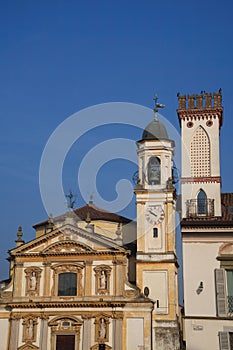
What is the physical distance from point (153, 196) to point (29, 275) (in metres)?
10.5

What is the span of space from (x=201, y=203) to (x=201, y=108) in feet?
22.1

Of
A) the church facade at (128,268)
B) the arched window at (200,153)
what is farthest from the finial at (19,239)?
the arched window at (200,153)

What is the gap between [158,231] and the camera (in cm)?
3775

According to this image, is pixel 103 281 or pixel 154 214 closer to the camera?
pixel 103 281

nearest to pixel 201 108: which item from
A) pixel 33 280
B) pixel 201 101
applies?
pixel 201 101

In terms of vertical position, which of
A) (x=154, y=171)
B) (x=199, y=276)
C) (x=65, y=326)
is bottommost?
(x=65, y=326)

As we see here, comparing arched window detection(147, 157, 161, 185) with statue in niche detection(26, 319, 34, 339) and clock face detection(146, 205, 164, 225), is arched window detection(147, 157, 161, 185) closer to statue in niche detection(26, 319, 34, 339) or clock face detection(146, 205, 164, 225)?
clock face detection(146, 205, 164, 225)

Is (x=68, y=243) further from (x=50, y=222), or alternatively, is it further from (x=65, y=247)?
(x=50, y=222)

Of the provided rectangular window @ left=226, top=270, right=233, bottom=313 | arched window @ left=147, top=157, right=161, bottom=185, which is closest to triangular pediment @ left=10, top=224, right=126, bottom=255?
arched window @ left=147, top=157, right=161, bottom=185

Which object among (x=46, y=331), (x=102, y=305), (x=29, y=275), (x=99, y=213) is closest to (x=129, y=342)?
(x=102, y=305)

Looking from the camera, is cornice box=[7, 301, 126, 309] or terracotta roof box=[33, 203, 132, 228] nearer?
cornice box=[7, 301, 126, 309]

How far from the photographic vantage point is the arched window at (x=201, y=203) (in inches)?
1328

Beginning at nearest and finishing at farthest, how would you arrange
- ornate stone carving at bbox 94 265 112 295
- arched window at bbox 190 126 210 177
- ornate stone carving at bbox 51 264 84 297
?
arched window at bbox 190 126 210 177 < ornate stone carving at bbox 94 265 112 295 < ornate stone carving at bbox 51 264 84 297

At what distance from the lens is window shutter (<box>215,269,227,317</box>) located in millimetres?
29016
